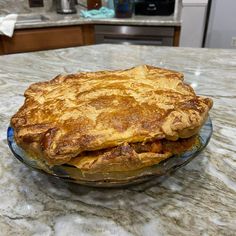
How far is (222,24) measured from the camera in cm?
280

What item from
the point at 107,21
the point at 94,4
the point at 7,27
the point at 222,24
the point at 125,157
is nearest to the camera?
the point at 125,157

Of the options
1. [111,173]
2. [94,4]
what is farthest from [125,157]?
[94,4]

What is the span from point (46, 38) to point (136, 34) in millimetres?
681

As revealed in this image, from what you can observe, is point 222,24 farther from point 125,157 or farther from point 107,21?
point 125,157

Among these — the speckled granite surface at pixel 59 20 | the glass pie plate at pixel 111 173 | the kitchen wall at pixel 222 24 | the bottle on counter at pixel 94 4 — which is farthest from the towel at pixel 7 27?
the kitchen wall at pixel 222 24

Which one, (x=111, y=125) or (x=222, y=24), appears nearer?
(x=111, y=125)

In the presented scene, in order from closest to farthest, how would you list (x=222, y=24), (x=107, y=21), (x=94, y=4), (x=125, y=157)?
(x=125, y=157), (x=107, y=21), (x=94, y=4), (x=222, y=24)

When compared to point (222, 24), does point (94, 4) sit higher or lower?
higher

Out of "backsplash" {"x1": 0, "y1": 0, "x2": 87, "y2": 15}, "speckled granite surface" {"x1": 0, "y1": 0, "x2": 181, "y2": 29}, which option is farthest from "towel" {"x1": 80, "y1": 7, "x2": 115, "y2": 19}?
"backsplash" {"x1": 0, "y1": 0, "x2": 87, "y2": 15}

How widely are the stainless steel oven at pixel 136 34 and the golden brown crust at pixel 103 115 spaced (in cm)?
147

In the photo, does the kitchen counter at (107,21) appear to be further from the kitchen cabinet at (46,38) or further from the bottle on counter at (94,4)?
the bottle on counter at (94,4)

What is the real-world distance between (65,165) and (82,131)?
0.21ft

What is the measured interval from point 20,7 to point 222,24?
198 centimetres

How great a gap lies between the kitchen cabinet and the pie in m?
1.55
